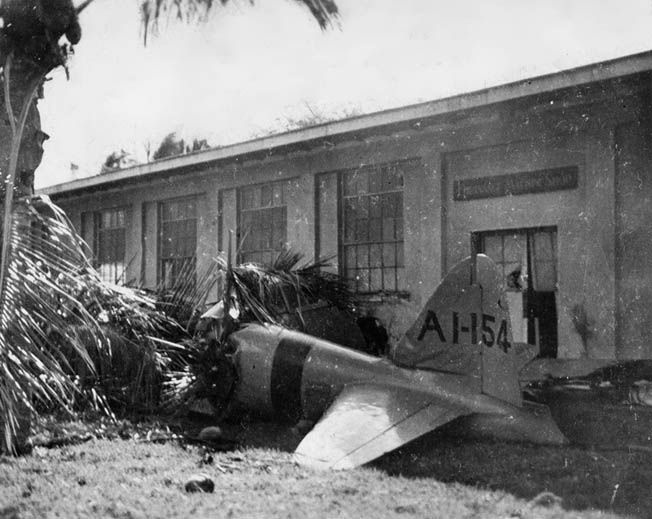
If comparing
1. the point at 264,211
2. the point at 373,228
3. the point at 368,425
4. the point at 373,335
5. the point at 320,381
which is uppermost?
the point at 264,211

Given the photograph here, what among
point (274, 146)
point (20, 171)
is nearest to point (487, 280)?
point (20, 171)

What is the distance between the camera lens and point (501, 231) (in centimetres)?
1056

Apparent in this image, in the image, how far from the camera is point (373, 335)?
1068cm

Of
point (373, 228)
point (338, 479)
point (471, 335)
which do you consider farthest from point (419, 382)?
point (373, 228)

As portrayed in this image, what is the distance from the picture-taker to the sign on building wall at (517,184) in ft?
32.2

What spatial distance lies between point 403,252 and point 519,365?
5220mm

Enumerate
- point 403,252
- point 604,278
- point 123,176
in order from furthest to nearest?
point 123,176, point 403,252, point 604,278

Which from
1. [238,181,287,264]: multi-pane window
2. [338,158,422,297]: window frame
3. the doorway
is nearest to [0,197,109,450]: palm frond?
[338,158,422,297]: window frame

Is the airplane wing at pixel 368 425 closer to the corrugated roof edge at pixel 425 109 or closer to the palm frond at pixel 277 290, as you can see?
the palm frond at pixel 277 290

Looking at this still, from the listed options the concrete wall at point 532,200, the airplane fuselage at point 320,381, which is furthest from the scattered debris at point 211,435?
the concrete wall at point 532,200

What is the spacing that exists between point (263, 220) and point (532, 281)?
5.22 meters

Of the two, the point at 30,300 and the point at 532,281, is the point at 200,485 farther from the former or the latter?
the point at 532,281

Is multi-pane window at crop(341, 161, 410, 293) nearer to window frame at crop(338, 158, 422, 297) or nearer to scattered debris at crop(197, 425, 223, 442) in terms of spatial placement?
window frame at crop(338, 158, 422, 297)

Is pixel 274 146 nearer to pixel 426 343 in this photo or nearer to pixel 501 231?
pixel 501 231
